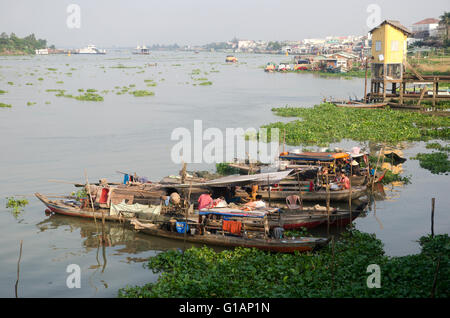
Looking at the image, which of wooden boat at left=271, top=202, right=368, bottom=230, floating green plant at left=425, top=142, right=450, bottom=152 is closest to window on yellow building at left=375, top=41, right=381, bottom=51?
floating green plant at left=425, top=142, right=450, bottom=152

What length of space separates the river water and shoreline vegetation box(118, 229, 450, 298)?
97 centimetres

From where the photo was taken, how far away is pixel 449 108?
3569 cm

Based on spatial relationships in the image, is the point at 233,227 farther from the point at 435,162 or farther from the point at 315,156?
the point at 435,162

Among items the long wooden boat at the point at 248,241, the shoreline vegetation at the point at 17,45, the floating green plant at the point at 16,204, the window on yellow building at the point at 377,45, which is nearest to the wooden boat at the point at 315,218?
the long wooden boat at the point at 248,241

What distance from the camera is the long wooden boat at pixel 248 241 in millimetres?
12552

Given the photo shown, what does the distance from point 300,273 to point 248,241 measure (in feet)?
7.34

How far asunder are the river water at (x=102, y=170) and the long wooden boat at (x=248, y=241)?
1.15ft

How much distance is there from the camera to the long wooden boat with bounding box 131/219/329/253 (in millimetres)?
12552

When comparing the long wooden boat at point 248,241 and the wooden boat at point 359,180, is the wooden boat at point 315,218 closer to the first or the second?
the long wooden boat at point 248,241

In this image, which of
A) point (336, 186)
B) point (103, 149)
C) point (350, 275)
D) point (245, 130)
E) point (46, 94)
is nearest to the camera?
point (350, 275)
